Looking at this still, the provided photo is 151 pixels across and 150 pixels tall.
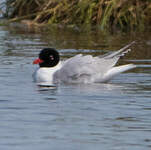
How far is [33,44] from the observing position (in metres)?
15.9

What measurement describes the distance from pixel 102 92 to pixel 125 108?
141cm

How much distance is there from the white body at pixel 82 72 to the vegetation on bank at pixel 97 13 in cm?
756

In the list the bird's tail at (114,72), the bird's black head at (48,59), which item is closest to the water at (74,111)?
the bird's tail at (114,72)

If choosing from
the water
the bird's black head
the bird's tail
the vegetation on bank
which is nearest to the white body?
the bird's tail

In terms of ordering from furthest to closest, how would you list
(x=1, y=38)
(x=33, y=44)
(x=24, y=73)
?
(x=1, y=38) < (x=33, y=44) < (x=24, y=73)

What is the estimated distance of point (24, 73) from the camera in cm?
1173

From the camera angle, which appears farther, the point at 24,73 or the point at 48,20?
the point at 48,20

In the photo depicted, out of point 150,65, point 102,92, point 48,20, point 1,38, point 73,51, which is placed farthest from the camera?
point 48,20

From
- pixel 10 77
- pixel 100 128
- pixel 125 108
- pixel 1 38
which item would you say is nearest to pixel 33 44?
pixel 1 38

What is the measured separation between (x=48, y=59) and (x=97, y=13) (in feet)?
25.4

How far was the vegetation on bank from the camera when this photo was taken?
18.7m

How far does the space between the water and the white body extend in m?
0.21

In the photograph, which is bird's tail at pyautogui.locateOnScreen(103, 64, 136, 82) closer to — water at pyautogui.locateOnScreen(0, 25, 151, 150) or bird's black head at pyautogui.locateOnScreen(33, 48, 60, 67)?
water at pyautogui.locateOnScreen(0, 25, 151, 150)

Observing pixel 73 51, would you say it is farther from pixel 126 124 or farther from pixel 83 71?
pixel 126 124
